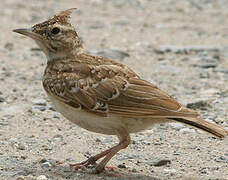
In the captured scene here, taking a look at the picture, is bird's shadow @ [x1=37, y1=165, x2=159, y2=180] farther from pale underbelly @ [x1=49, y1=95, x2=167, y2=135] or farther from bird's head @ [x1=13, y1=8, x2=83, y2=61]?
bird's head @ [x1=13, y1=8, x2=83, y2=61]

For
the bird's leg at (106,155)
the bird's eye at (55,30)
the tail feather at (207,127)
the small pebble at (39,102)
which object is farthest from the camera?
the small pebble at (39,102)

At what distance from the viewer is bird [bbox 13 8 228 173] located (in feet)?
22.2

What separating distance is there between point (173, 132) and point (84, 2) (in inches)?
427

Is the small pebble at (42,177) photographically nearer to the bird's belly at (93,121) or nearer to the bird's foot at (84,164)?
the bird's foot at (84,164)

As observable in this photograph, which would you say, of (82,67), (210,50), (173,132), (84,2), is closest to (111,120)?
(82,67)

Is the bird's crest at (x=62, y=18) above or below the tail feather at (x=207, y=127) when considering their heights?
above

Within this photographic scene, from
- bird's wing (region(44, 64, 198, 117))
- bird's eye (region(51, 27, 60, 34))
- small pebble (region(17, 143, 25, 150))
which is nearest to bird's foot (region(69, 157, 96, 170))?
bird's wing (region(44, 64, 198, 117))

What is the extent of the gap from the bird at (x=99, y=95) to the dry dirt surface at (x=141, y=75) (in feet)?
2.11

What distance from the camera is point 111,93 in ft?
23.0

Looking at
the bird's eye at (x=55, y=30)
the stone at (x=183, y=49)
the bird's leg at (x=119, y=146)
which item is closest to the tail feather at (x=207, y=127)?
the bird's leg at (x=119, y=146)

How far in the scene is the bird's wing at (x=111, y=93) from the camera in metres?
6.76

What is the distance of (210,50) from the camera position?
13883 mm

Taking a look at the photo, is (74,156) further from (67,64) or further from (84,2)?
(84,2)

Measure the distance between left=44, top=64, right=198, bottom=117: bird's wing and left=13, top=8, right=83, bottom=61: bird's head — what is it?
0.36 meters
